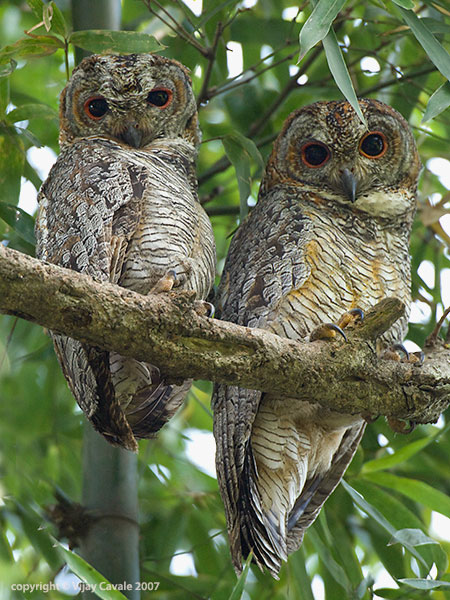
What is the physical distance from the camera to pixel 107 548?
2.29m

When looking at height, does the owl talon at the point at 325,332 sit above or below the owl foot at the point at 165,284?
below

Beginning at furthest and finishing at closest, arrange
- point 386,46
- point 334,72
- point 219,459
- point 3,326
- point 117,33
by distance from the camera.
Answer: point 386,46 < point 3,326 < point 117,33 < point 219,459 < point 334,72

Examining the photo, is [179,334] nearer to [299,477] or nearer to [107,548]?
[299,477]

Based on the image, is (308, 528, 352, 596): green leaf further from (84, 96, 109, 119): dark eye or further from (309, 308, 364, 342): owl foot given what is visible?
(84, 96, 109, 119): dark eye

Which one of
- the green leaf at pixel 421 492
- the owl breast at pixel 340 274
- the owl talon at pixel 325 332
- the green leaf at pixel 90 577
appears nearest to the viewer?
the green leaf at pixel 90 577

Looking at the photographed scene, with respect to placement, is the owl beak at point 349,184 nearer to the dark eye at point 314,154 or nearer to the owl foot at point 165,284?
the dark eye at point 314,154

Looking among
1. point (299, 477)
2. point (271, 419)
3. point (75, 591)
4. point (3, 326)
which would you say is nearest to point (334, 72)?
point (271, 419)

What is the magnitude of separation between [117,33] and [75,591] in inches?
60.6

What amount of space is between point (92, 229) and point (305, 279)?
1.88 feet

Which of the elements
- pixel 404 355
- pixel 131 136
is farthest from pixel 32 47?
pixel 404 355

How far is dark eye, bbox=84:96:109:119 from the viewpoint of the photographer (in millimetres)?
2365

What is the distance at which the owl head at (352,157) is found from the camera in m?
2.38

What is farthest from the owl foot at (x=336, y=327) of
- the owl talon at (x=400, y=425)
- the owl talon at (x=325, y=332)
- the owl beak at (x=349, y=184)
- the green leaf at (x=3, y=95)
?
the green leaf at (x=3, y=95)

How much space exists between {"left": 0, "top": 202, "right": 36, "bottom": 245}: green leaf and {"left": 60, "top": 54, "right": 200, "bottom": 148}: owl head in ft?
0.83
